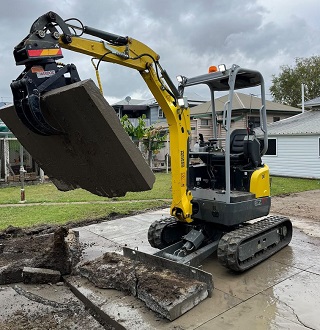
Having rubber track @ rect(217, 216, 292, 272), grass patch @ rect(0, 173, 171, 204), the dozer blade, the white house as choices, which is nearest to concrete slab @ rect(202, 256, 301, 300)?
rubber track @ rect(217, 216, 292, 272)

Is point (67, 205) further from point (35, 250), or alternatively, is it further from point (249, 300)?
point (249, 300)

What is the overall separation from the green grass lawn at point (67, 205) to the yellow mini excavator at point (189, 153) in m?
3.86

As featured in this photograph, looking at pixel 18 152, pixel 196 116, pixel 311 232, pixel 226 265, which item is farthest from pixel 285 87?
pixel 226 265

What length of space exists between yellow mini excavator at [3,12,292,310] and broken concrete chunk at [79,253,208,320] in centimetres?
28

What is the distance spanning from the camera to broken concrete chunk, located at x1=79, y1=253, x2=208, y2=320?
3.77 meters

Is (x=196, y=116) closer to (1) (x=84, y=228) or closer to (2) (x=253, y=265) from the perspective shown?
(1) (x=84, y=228)

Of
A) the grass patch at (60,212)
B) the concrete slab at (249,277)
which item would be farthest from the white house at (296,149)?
the concrete slab at (249,277)

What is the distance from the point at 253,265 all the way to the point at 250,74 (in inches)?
112

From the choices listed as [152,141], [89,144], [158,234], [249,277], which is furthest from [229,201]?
[152,141]

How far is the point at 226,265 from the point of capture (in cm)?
468

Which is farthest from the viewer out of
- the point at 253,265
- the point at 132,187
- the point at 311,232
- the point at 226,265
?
the point at 311,232

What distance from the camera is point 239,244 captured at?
4.66 metres

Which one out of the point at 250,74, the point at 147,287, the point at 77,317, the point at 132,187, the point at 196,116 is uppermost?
the point at 196,116

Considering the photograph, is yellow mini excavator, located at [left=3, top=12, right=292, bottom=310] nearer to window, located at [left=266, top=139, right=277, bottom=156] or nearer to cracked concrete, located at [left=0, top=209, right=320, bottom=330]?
cracked concrete, located at [left=0, top=209, right=320, bottom=330]
